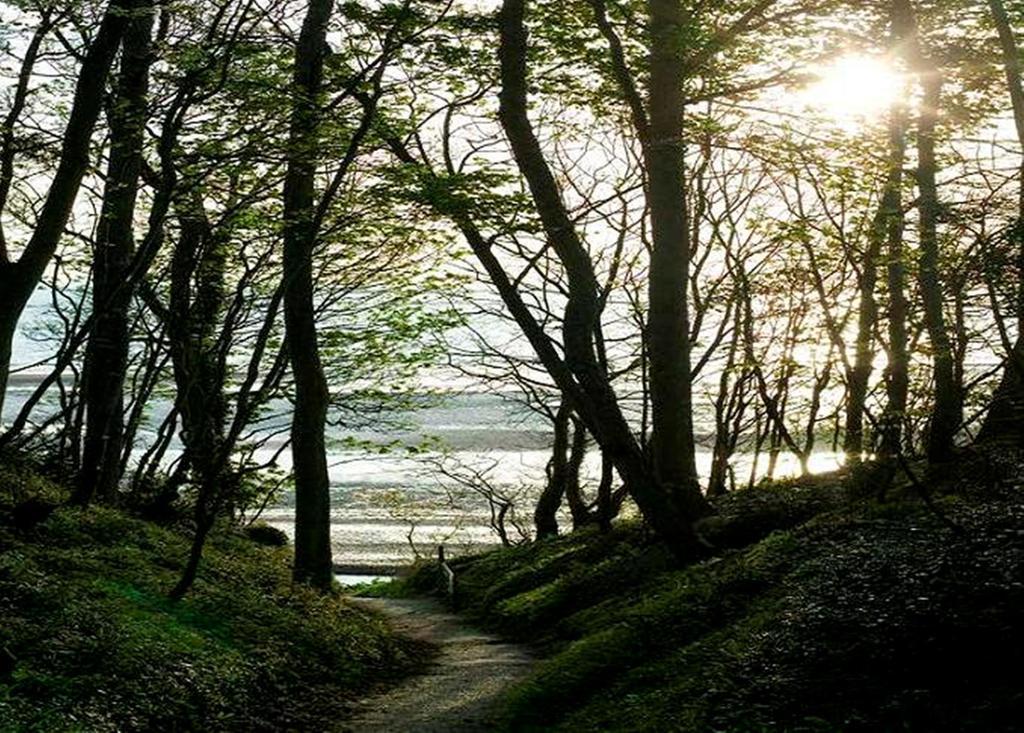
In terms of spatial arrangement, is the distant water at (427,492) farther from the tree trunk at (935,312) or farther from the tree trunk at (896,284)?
the tree trunk at (935,312)

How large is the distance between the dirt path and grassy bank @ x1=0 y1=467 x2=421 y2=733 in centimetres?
40

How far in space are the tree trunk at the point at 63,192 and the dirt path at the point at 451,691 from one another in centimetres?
467

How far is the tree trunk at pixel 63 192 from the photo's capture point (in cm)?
912

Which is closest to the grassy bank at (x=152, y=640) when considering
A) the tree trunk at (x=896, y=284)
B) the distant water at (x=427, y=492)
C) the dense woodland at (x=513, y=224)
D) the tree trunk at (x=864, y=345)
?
the dense woodland at (x=513, y=224)

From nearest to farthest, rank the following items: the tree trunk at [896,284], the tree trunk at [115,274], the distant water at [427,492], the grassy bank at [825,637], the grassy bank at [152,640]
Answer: the grassy bank at [825,637] → the grassy bank at [152,640] → the tree trunk at [896,284] → the tree trunk at [115,274] → the distant water at [427,492]

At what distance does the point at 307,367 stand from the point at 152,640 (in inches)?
273

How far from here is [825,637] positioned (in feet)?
29.2

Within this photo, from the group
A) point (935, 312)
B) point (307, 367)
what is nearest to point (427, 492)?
point (307, 367)

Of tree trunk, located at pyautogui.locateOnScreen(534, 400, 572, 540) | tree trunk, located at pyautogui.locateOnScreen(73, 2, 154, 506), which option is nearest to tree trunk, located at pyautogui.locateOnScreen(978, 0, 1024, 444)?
tree trunk, located at pyautogui.locateOnScreen(73, 2, 154, 506)

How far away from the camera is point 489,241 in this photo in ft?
49.9

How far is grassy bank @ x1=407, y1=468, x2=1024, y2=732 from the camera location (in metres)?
7.54

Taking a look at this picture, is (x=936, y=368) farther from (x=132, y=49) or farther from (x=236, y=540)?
(x=236, y=540)

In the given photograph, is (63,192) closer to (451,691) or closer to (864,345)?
(451,691)

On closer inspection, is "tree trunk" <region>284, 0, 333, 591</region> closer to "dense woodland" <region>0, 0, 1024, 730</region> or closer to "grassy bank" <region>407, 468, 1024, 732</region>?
"dense woodland" <region>0, 0, 1024, 730</region>
